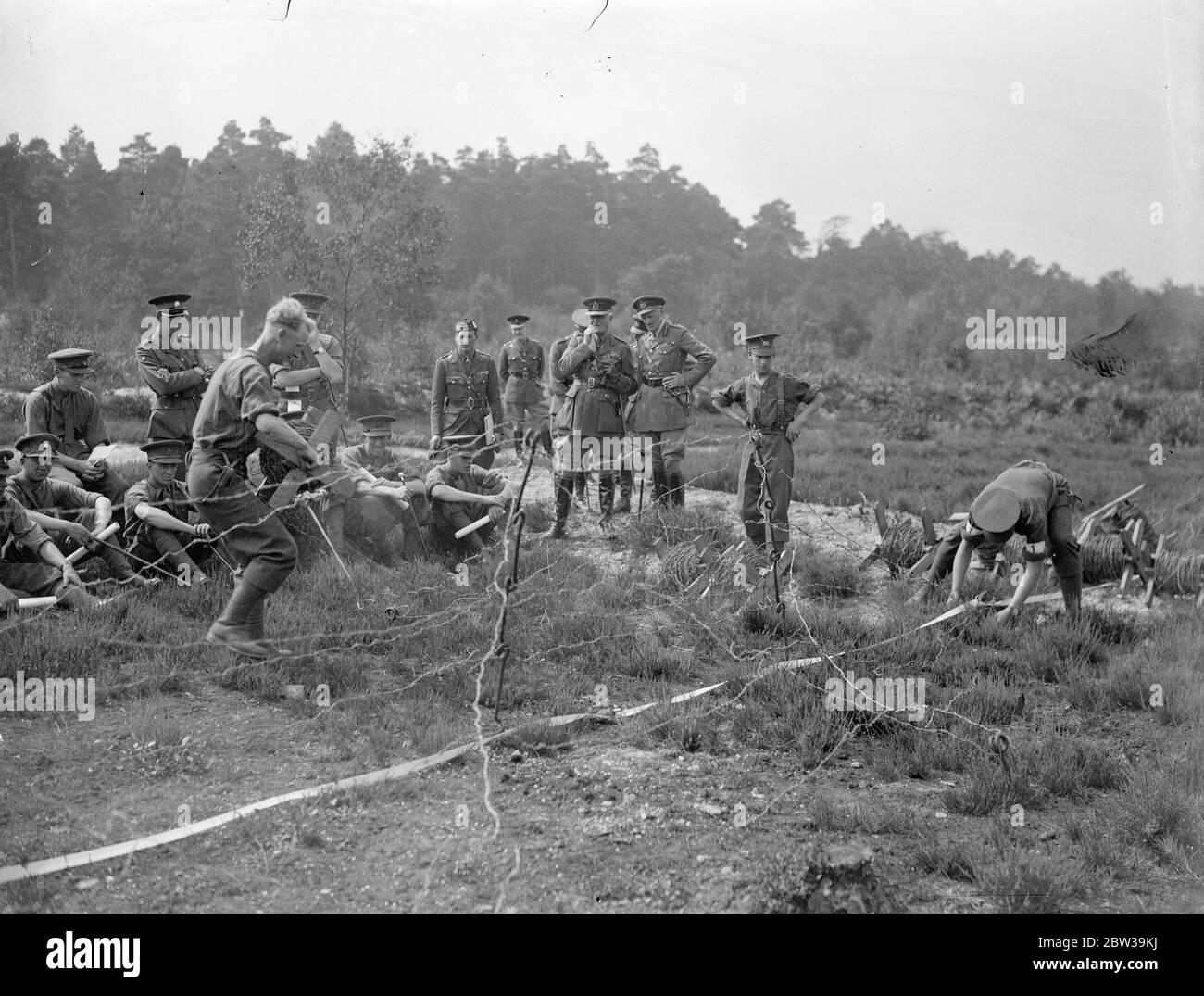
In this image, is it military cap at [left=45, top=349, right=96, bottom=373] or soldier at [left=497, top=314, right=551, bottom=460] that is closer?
military cap at [left=45, top=349, right=96, bottom=373]

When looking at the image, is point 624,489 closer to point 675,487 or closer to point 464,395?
point 675,487

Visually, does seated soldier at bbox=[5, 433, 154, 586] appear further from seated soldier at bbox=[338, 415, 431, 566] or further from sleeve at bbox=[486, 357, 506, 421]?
sleeve at bbox=[486, 357, 506, 421]

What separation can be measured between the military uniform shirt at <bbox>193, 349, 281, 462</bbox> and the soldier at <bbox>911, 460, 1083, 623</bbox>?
15.2ft

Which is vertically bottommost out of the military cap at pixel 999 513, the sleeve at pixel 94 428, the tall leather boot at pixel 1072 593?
the tall leather boot at pixel 1072 593

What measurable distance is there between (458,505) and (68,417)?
10.3ft

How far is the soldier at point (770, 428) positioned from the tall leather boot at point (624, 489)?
1.72 meters

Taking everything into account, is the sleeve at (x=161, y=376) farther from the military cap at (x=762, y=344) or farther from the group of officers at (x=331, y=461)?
the military cap at (x=762, y=344)

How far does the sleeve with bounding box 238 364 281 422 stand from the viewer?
19.4 feet

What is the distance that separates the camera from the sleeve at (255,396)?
5898 mm

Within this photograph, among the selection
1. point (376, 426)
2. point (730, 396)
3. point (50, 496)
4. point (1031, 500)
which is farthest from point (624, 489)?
point (50, 496)

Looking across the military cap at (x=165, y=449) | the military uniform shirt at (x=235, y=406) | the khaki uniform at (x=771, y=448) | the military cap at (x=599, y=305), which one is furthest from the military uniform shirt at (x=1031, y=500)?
the military cap at (x=165, y=449)

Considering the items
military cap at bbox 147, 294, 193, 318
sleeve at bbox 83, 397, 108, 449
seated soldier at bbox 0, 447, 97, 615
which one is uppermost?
military cap at bbox 147, 294, 193, 318

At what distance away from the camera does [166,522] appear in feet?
24.4

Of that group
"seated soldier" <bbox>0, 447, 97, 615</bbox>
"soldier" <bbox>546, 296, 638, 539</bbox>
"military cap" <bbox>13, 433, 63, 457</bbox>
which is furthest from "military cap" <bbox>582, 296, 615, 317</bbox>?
"seated soldier" <bbox>0, 447, 97, 615</bbox>
